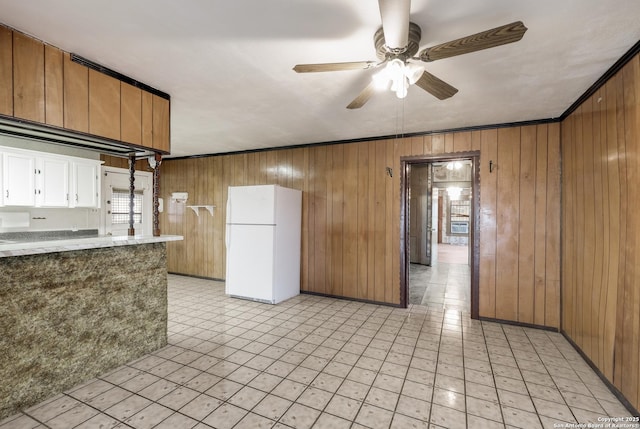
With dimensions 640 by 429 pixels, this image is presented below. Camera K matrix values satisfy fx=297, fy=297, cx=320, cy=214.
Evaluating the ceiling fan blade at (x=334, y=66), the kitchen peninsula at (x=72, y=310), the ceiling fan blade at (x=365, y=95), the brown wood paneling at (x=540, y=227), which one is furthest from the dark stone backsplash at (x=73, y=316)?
the brown wood paneling at (x=540, y=227)

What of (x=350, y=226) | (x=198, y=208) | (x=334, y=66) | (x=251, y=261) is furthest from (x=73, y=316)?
(x=198, y=208)

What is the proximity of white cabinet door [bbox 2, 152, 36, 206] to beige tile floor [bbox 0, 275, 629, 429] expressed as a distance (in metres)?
2.79

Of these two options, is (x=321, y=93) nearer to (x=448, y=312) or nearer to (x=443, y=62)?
(x=443, y=62)

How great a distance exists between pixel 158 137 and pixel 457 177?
27.6 feet

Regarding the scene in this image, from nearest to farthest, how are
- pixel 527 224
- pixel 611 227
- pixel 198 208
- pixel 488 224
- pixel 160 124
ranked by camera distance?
pixel 611 227 → pixel 160 124 → pixel 527 224 → pixel 488 224 → pixel 198 208

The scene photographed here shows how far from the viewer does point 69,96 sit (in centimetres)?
211

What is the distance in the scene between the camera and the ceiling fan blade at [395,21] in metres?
1.23

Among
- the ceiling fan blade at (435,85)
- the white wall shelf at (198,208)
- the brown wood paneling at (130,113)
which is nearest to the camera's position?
the ceiling fan blade at (435,85)

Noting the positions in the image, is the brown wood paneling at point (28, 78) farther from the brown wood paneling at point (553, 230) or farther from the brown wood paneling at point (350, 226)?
the brown wood paneling at point (553, 230)

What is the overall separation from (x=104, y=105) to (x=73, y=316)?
1.61 m

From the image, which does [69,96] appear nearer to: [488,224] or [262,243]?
[262,243]

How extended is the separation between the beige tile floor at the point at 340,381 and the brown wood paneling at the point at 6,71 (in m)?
1.94

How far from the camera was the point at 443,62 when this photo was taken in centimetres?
223

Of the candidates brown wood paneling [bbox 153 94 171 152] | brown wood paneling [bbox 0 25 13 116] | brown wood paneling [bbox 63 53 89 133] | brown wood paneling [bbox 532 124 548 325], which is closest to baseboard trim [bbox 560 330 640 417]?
brown wood paneling [bbox 532 124 548 325]
